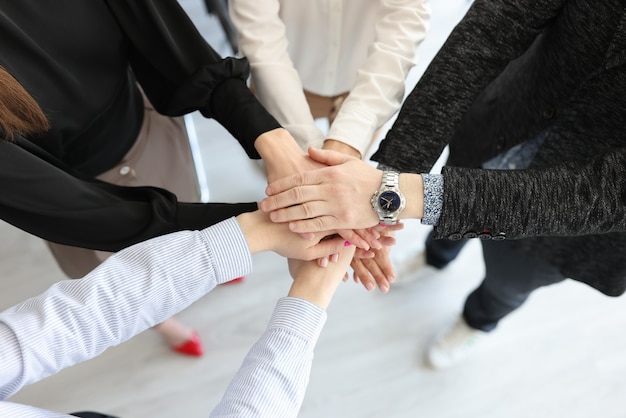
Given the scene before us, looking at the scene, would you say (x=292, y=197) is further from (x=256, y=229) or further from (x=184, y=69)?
(x=184, y=69)

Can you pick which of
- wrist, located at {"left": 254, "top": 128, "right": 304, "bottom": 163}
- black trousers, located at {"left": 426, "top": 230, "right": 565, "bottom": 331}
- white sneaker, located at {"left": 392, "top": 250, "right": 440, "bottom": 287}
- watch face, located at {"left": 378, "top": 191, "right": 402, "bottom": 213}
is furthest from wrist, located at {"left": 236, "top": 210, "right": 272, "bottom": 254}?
white sneaker, located at {"left": 392, "top": 250, "right": 440, "bottom": 287}

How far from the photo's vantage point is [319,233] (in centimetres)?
95

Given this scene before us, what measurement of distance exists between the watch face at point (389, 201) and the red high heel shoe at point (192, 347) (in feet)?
3.02

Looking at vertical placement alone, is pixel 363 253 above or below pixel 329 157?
below

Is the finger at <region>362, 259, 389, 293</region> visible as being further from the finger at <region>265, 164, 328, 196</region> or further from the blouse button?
the blouse button

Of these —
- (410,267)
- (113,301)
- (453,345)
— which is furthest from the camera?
(410,267)

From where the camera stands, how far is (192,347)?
5.01 ft

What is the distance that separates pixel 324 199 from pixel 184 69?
403 millimetres

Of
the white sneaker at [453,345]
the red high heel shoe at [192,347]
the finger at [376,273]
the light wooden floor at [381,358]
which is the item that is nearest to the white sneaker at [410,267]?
the light wooden floor at [381,358]

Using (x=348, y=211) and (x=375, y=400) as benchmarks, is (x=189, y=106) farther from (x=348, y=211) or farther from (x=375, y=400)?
(x=375, y=400)

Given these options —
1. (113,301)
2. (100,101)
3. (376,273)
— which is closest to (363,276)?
(376,273)

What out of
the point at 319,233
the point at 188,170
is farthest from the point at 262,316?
the point at 319,233

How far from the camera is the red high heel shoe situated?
1522 millimetres

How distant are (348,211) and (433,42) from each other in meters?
1.64
